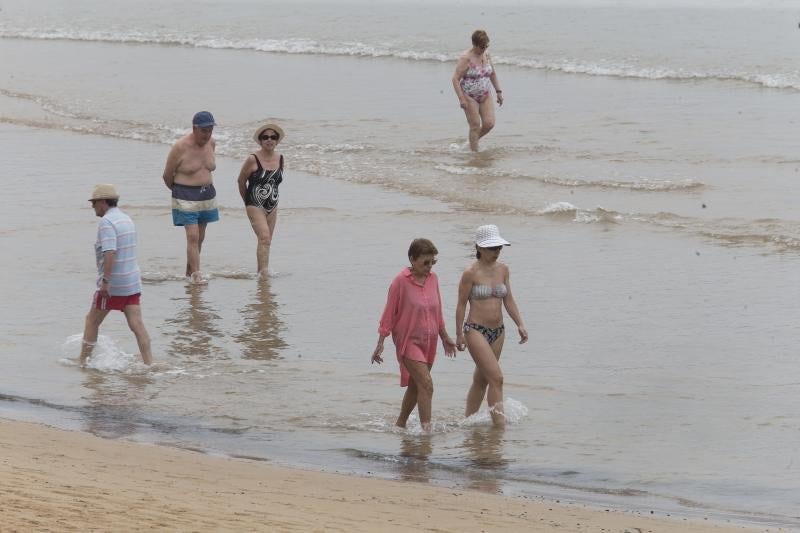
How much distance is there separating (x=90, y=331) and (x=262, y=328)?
1.64 m

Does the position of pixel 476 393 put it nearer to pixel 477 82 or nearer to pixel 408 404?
pixel 408 404

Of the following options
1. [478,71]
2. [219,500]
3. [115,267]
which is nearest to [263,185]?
[115,267]

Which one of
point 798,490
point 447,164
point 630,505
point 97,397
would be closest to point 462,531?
point 630,505

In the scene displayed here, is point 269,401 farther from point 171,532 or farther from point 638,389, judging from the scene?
point 171,532

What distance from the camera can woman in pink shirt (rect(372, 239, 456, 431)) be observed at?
28.5 ft

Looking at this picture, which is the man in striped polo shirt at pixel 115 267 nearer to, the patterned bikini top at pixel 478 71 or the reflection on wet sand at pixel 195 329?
the reflection on wet sand at pixel 195 329

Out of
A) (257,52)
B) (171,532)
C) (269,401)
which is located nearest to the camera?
(171,532)

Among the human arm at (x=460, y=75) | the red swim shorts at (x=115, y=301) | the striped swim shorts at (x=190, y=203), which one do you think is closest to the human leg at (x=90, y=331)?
the red swim shorts at (x=115, y=301)

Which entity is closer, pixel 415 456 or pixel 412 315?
pixel 415 456

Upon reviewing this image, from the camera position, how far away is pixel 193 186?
13.0m

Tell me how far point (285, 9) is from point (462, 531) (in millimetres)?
47390

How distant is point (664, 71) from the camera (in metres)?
30.7

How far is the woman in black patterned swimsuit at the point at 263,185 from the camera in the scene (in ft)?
42.6

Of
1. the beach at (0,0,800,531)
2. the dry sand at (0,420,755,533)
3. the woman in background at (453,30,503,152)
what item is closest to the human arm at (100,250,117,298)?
the beach at (0,0,800,531)
